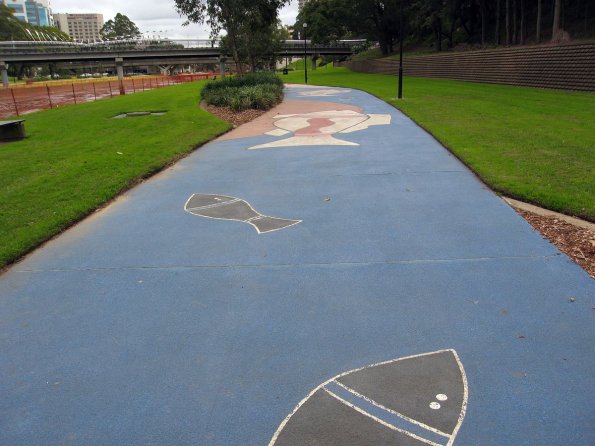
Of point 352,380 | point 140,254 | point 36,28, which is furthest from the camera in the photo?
point 36,28

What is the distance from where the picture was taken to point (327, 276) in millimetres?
5562

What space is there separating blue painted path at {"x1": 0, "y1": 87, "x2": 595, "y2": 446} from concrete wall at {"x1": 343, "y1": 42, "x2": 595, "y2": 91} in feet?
68.1

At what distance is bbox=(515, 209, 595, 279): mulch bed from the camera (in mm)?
5770

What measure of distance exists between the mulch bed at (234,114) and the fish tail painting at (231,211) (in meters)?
9.72

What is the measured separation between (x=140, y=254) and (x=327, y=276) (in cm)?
255

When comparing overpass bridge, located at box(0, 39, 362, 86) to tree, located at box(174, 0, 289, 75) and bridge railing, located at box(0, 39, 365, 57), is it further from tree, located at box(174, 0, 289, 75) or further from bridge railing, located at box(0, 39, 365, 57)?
tree, located at box(174, 0, 289, 75)

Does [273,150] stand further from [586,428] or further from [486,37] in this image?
[486,37]

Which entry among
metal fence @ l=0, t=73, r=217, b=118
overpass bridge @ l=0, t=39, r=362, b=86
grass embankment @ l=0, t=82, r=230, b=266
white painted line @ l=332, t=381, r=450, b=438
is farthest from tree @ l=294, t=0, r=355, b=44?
white painted line @ l=332, t=381, r=450, b=438

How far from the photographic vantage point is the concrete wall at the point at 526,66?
2433cm

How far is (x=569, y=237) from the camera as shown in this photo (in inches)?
253

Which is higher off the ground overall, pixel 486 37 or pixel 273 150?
pixel 486 37

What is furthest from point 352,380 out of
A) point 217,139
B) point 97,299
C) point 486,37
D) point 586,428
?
point 486,37

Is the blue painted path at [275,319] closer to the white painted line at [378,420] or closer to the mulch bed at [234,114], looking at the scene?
the white painted line at [378,420]

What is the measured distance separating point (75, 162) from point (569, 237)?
10.5 metres
